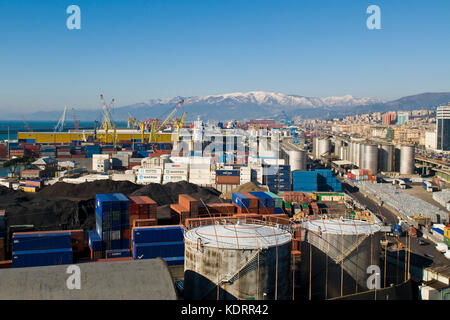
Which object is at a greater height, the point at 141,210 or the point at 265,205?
the point at 141,210

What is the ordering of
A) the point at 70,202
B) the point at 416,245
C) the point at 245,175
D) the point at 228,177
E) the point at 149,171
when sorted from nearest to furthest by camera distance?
the point at 416,245 → the point at 70,202 → the point at 228,177 → the point at 245,175 → the point at 149,171

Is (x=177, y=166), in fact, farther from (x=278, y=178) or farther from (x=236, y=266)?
(x=236, y=266)

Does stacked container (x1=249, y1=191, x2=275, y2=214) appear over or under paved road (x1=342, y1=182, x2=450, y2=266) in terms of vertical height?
over

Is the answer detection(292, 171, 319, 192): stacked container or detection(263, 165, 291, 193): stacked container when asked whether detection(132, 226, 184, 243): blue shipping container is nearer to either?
detection(263, 165, 291, 193): stacked container

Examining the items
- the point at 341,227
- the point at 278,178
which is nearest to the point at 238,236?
the point at 341,227

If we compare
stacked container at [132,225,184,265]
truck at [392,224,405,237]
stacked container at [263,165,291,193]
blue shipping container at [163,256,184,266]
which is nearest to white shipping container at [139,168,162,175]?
stacked container at [263,165,291,193]

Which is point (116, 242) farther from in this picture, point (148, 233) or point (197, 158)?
point (197, 158)
